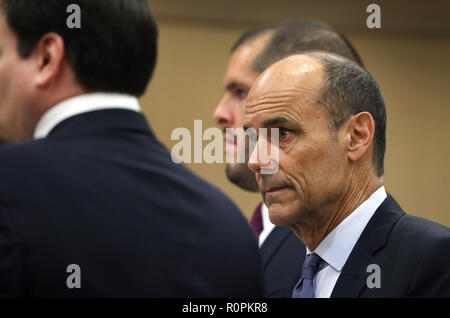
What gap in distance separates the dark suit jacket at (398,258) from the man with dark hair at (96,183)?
380 millimetres

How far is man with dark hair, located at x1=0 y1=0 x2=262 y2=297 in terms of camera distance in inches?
34.2

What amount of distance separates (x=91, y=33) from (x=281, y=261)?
3.57 feet

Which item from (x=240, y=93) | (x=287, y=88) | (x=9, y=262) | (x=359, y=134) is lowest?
(x=9, y=262)

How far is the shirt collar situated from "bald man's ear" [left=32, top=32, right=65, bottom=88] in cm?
78

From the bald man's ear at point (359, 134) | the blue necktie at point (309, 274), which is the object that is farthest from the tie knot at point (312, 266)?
the bald man's ear at point (359, 134)

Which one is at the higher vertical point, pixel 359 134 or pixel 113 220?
pixel 359 134

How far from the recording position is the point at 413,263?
1305 mm

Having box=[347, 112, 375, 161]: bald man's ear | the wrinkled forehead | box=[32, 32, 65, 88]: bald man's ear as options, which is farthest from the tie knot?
box=[32, 32, 65, 88]: bald man's ear

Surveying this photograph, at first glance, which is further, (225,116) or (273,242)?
(225,116)

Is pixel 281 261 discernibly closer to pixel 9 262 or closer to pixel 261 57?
pixel 261 57

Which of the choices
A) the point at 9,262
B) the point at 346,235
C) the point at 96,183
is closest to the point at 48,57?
the point at 96,183

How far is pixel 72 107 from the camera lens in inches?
39.2

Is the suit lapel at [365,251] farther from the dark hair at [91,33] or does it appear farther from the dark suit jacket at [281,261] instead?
the dark hair at [91,33]

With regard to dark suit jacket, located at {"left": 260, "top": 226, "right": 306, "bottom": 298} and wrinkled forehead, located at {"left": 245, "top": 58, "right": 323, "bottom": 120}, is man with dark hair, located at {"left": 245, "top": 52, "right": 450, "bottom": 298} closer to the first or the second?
wrinkled forehead, located at {"left": 245, "top": 58, "right": 323, "bottom": 120}
